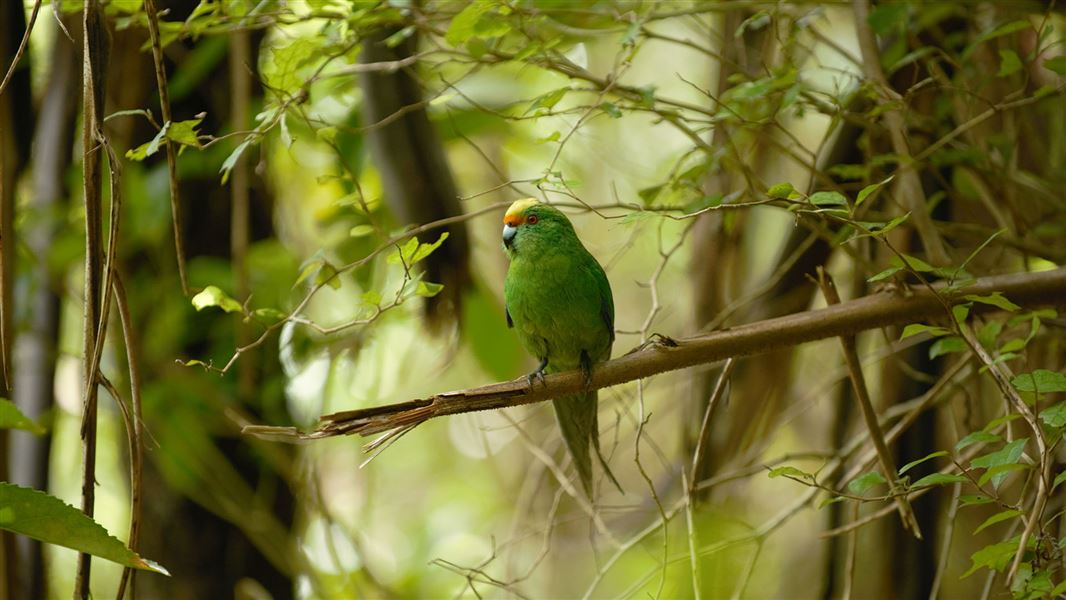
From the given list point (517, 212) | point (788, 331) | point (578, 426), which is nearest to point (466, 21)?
point (517, 212)

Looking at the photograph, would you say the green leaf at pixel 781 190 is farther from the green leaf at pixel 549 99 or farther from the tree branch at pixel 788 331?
the green leaf at pixel 549 99

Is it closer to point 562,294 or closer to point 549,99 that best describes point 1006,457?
point 549,99

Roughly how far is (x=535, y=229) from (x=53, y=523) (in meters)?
1.40

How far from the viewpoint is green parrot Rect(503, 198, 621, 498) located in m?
2.42

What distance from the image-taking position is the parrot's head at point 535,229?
243 centimetres

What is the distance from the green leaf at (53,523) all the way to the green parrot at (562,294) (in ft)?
4.10

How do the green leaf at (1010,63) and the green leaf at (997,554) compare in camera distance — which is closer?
the green leaf at (997,554)

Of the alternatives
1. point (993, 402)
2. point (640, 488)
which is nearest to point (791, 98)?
point (993, 402)

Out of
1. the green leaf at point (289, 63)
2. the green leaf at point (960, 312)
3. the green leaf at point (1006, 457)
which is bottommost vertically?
the green leaf at point (1006, 457)

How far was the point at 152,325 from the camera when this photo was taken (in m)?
2.87

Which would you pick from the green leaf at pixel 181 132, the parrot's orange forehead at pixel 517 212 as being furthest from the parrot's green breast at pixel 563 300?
the green leaf at pixel 181 132

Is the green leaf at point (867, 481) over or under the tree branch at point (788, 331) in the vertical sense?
under

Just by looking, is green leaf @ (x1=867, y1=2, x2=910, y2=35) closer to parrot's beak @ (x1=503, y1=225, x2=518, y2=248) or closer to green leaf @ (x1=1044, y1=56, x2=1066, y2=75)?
green leaf @ (x1=1044, y1=56, x2=1066, y2=75)

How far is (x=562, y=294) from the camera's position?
7.98 feet
